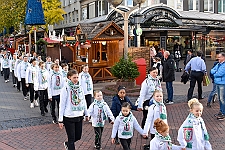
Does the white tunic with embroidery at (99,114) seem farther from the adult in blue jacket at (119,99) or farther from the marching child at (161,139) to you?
the marching child at (161,139)

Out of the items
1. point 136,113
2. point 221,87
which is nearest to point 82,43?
point 136,113

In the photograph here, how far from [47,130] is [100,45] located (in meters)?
10.1

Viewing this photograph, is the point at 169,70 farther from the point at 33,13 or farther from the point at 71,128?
the point at 33,13

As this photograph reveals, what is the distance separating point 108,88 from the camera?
14.7 metres

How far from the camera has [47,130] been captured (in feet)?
28.3

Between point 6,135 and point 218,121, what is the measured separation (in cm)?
566

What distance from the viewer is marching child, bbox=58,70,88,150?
19.6 ft

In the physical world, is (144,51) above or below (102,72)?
above

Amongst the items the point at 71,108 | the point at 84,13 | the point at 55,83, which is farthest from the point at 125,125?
the point at 84,13

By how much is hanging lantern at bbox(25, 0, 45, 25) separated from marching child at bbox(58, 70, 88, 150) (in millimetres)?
15419

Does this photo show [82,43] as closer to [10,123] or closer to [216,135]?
[10,123]

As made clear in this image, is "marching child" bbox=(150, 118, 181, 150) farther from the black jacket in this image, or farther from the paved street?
the black jacket

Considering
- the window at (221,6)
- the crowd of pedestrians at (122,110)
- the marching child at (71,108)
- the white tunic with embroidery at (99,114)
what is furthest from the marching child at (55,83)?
the window at (221,6)

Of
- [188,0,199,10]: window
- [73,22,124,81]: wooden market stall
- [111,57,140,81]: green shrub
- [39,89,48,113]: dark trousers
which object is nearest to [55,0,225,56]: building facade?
[188,0,199,10]: window
